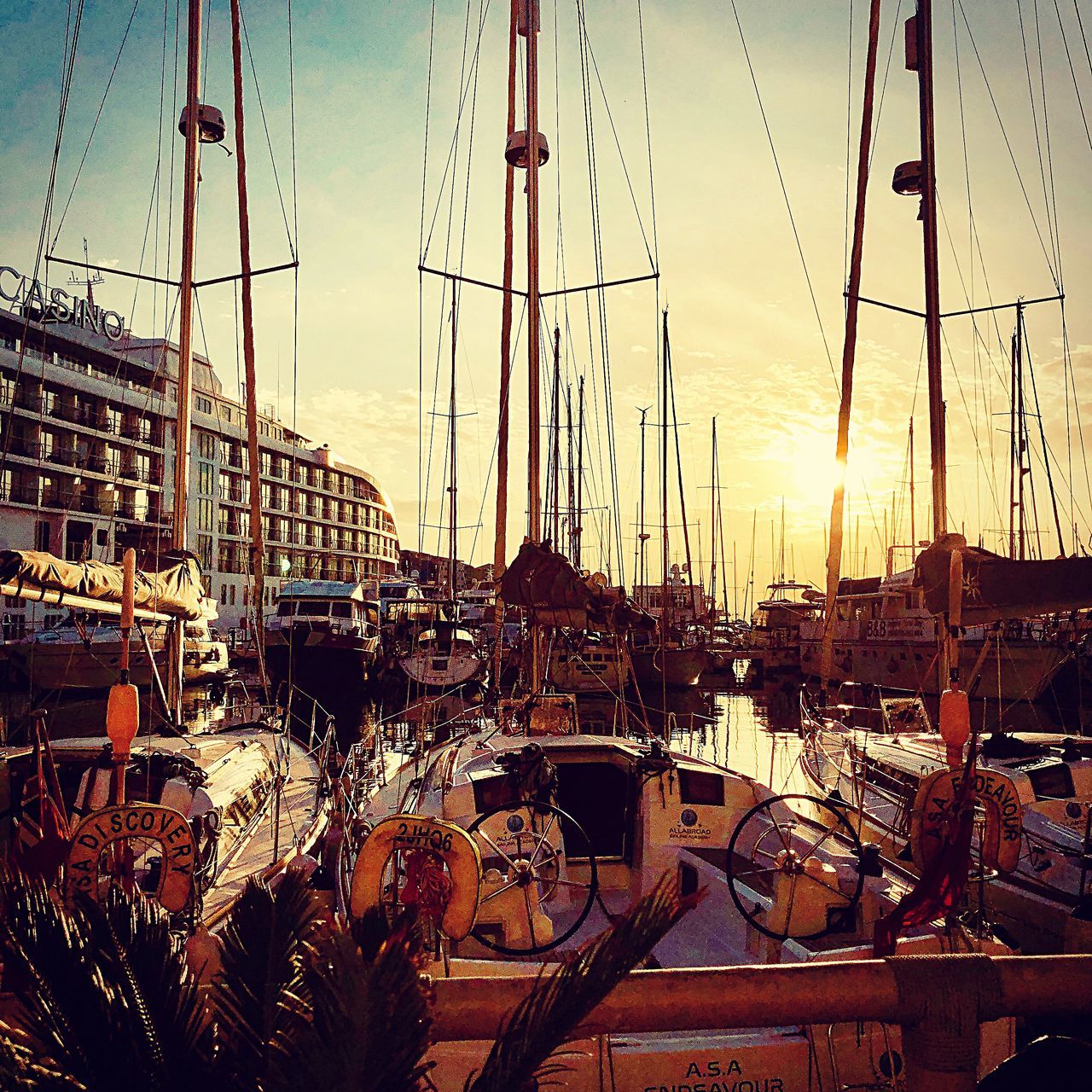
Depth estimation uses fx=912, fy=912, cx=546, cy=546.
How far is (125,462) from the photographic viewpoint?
181 feet

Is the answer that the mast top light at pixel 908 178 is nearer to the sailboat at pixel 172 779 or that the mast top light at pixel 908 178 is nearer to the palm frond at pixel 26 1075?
the sailboat at pixel 172 779

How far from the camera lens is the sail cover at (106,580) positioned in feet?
21.1

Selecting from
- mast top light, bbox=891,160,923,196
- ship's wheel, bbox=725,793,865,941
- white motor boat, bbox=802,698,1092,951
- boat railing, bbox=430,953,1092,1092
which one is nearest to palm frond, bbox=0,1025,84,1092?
boat railing, bbox=430,953,1092,1092

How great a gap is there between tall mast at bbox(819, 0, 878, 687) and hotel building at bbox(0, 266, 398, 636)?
2774 centimetres

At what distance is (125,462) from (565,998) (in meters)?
59.3

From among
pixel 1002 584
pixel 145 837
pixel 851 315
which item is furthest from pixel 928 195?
pixel 145 837

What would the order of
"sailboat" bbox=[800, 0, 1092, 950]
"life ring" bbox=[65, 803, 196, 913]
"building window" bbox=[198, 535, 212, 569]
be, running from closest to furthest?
"life ring" bbox=[65, 803, 196, 913] → "sailboat" bbox=[800, 0, 1092, 950] → "building window" bbox=[198, 535, 212, 569]

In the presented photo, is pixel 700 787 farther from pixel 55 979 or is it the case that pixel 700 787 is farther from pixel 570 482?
pixel 570 482

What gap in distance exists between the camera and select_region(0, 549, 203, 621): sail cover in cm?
644

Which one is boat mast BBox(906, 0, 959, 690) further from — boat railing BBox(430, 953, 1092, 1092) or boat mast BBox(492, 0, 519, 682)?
boat railing BBox(430, 953, 1092, 1092)

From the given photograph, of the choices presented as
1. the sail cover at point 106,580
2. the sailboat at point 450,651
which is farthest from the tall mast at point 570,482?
the sail cover at point 106,580

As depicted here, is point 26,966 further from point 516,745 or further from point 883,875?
point 516,745

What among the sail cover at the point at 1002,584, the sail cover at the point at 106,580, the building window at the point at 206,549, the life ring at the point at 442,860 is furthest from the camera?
the building window at the point at 206,549

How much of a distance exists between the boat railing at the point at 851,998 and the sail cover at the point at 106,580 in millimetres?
5167
